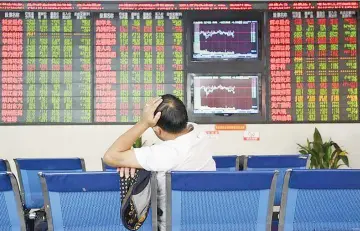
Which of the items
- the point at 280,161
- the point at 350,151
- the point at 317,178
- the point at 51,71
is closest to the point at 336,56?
the point at 350,151

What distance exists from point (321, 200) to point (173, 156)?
58cm

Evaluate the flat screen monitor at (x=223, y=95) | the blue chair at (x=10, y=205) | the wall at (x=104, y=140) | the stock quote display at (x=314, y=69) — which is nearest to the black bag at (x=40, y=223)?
the blue chair at (x=10, y=205)

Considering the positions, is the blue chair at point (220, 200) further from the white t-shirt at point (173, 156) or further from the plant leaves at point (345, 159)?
the plant leaves at point (345, 159)

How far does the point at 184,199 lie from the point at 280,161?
4.52 feet

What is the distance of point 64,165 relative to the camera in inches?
114

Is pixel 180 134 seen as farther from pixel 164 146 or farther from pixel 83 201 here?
pixel 83 201

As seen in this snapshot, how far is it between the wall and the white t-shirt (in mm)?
3261

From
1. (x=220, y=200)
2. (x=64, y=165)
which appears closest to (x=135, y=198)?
(x=220, y=200)

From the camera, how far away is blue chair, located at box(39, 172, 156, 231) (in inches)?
66.8

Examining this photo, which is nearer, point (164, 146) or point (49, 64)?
point (164, 146)

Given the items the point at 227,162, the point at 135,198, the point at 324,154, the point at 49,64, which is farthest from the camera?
the point at 49,64

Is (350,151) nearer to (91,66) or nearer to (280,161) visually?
(280,161)

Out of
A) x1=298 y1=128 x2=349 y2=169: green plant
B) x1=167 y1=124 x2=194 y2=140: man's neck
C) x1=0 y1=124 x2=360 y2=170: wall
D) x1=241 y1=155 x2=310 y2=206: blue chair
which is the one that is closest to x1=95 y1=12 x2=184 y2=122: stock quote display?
x1=0 y1=124 x2=360 y2=170: wall

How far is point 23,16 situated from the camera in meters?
5.14
